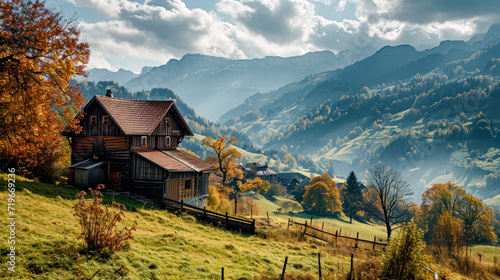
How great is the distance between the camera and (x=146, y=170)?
30.2 metres

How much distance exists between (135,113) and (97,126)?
4436 millimetres

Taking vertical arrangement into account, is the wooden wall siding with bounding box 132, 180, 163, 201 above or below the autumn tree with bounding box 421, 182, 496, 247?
above

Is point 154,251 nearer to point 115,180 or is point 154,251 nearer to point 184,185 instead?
point 184,185

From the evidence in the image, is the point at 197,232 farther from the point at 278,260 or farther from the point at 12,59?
the point at 12,59

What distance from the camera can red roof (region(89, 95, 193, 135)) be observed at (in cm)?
3130

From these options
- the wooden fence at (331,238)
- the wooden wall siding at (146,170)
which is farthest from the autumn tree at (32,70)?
the wooden fence at (331,238)

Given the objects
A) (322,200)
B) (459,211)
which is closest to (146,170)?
(322,200)

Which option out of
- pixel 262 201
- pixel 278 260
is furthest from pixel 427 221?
pixel 278 260

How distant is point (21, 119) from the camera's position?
17.9 meters

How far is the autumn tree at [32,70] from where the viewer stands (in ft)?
47.7

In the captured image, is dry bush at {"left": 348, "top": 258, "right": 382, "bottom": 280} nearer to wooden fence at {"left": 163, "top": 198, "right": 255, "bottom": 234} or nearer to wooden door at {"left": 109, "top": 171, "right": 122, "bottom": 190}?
wooden fence at {"left": 163, "top": 198, "right": 255, "bottom": 234}

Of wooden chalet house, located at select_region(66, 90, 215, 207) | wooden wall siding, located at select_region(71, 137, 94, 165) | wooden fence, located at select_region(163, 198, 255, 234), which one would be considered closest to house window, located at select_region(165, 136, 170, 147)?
wooden chalet house, located at select_region(66, 90, 215, 207)

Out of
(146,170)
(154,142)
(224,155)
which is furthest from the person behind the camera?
(224,155)

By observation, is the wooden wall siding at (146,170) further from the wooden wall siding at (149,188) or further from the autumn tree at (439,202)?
the autumn tree at (439,202)
